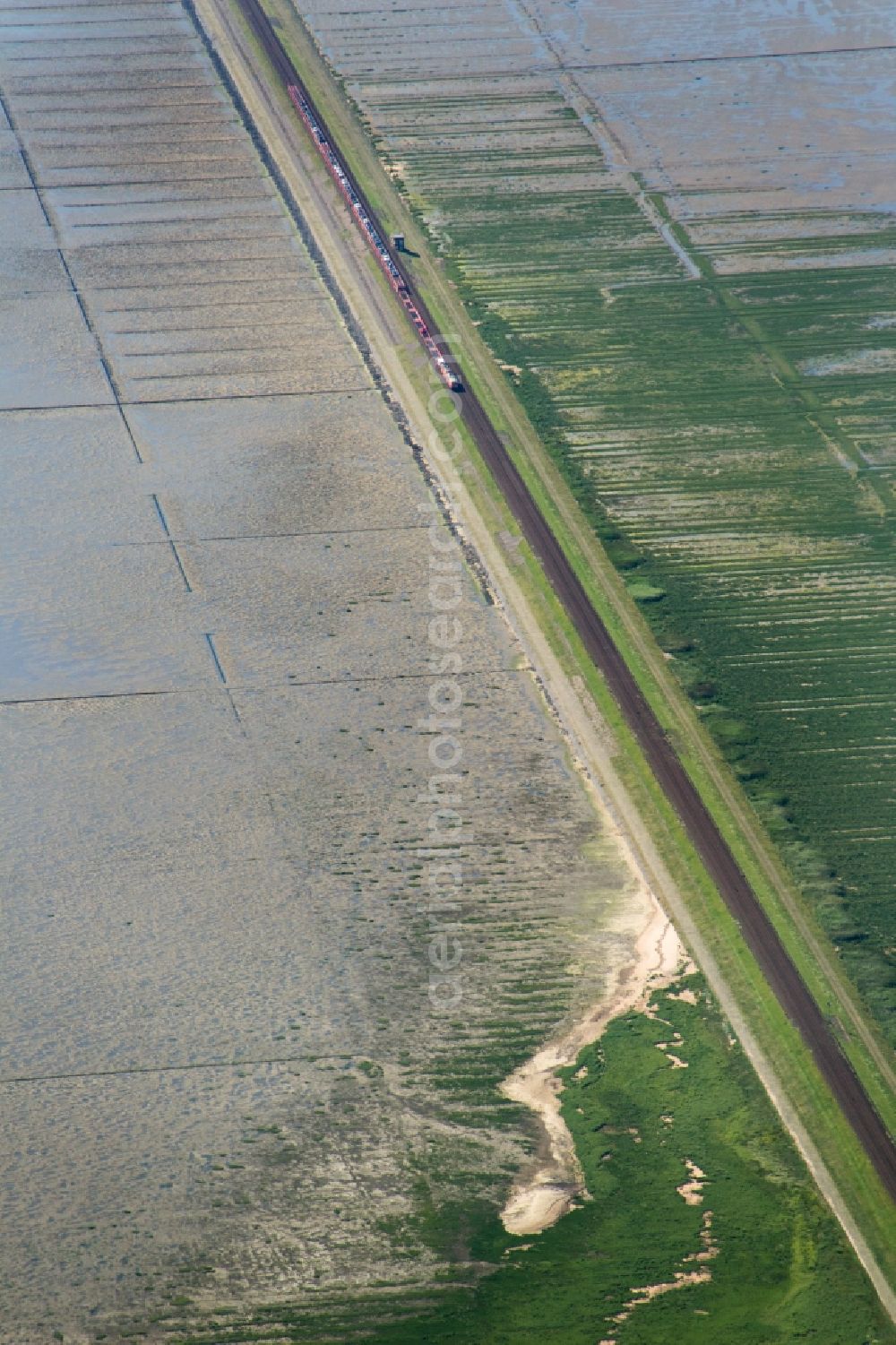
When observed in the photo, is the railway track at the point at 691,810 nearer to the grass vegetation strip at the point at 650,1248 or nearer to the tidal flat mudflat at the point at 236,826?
the grass vegetation strip at the point at 650,1248

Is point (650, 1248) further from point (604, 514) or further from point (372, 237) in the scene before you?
point (372, 237)

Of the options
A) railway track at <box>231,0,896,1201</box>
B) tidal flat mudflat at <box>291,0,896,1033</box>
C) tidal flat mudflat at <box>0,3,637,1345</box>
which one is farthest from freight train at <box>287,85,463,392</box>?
tidal flat mudflat at <box>0,3,637,1345</box>

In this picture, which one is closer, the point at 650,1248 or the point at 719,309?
the point at 650,1248

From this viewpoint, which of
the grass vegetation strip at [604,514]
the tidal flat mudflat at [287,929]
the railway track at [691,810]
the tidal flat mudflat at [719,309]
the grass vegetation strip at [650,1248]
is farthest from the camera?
the tidal flat mudflat at [719,309]

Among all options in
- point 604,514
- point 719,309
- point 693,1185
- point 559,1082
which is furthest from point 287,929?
point 719,309

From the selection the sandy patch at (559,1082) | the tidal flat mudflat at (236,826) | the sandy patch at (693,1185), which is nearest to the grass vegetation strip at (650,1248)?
the sandy patch at (693,1185)

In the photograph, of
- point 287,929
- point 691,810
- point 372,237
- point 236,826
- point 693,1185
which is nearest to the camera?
point 693,1185

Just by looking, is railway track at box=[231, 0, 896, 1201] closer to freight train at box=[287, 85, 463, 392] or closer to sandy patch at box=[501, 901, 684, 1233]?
freight train at box=[287, 85, 463, 392]
